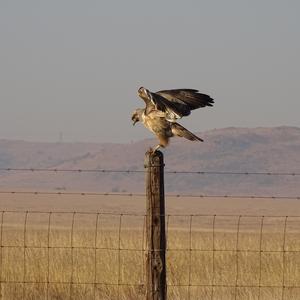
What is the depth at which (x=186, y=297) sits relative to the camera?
38.9ft

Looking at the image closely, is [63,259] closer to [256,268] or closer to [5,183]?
[256,268]

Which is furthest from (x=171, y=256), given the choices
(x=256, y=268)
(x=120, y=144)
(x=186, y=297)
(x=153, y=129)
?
(x=120, y=144)

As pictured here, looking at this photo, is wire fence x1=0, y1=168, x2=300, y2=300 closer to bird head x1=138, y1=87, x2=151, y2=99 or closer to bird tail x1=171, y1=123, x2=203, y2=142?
bird tail x1=171, y1=123, x2=203, y2=142

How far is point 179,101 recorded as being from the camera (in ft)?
33.9

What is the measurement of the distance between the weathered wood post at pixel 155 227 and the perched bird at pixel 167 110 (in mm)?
692

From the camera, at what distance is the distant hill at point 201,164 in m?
107

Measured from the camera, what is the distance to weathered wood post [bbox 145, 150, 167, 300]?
859 cm

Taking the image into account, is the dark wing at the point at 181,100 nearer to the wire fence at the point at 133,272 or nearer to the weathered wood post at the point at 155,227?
the wire fence at the point at 133,272

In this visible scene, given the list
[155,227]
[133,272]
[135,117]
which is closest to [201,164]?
[133,272]

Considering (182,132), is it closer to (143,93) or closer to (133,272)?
(143,93)

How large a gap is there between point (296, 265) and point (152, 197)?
17.7ft

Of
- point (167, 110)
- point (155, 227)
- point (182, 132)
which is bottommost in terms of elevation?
point (155, 227)

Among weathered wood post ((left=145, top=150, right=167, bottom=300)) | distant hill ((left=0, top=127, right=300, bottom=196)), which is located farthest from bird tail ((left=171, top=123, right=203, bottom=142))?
distant hill ((left=0, top=127, right=300, bottom=196))

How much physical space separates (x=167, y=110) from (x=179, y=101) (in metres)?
0.31
